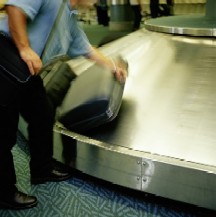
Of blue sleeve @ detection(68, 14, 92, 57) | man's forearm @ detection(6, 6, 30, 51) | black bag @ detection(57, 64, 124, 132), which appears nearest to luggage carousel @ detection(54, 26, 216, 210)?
black bag @ detection(57, 64, 124, 132)

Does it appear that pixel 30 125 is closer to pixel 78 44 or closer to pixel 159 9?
pixel 78 44

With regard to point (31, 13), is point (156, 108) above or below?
below

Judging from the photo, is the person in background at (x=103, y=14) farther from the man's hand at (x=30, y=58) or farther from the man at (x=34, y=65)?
the man's hand at (x=30, y=58)

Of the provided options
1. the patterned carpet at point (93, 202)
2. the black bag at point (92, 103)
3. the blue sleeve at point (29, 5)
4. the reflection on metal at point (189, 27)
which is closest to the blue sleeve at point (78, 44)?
the black bag at point (92, 103)

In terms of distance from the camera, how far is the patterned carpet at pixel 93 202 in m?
1.46

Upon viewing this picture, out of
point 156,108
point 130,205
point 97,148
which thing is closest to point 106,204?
point 130,205

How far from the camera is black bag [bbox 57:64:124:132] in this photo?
5.28ft

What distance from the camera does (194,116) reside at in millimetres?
1634

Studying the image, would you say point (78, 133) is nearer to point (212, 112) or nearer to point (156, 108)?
point (156, 108)

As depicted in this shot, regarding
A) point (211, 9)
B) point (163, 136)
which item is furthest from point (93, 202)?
point (211, 9)

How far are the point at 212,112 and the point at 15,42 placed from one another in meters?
0.99

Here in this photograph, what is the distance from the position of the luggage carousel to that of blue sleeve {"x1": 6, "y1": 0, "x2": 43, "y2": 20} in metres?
0.67

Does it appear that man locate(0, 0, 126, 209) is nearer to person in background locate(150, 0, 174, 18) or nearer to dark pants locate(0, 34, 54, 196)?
dark pants locate(0, 34, 54, 196)

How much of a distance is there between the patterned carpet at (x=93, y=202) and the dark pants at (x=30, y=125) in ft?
0.39
